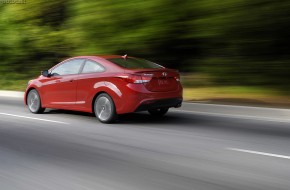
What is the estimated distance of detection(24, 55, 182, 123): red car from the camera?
9805 mm

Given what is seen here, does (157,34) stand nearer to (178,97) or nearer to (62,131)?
(178,97)

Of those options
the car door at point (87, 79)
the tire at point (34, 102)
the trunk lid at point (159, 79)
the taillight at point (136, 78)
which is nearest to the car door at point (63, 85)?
the car door at point (87, 79)

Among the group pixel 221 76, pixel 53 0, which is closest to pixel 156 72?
pixel 221 76

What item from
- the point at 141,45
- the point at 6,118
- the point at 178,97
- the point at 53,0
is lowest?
the point at 6,118

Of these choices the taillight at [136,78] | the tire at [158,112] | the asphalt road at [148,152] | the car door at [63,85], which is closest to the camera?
the asphalt road at [148,152]

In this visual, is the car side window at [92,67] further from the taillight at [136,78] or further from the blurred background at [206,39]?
the blurred background at [206,39]

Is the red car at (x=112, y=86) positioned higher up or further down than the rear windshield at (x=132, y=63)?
further down

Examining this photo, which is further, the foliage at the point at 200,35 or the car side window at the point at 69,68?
the foliage at the point at 200,35

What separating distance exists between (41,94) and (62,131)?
2.90 metres

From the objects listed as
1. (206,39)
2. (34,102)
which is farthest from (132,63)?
(206,39)

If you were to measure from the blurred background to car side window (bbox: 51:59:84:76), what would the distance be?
4.32 metres

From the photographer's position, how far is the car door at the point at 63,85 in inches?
434

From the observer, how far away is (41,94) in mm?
12000

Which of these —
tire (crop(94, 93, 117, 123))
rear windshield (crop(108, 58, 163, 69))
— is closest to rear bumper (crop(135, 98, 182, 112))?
tire (crop(94, 93, 117, 123))
